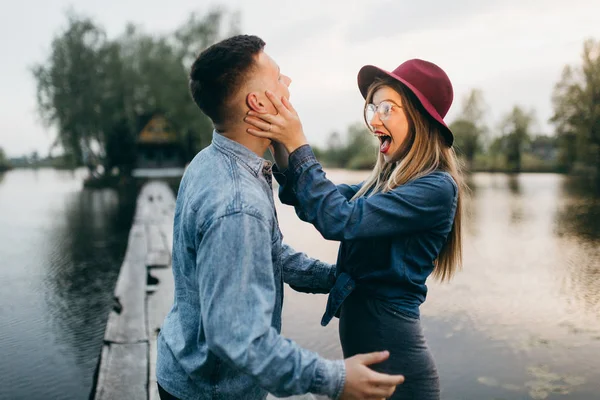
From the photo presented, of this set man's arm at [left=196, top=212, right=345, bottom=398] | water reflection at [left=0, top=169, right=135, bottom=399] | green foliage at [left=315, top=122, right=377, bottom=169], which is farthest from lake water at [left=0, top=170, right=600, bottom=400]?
green foliage at [left=315, top=122, right=377, bottom=169]

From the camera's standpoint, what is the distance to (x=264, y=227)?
4.78ft

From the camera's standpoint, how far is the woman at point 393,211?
1.72 metres

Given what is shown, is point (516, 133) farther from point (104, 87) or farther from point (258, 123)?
point (258, 123)

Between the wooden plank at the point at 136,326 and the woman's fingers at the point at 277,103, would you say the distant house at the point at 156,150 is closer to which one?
the wooden plank at the point at 136,326

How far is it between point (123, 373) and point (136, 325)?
47.7 inches

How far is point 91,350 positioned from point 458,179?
14.0ft

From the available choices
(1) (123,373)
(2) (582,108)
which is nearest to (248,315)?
(1) (123,373)

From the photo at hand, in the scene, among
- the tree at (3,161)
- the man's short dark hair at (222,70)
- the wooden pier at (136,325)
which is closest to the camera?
the man's short dark hair at (222,70)

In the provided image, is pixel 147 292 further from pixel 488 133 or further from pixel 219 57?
pixel 488 133

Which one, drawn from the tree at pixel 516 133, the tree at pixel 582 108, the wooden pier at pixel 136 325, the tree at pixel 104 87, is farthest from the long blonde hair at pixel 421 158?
the tree at pixel 516 133

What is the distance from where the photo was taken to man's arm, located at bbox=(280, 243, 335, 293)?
214 centimetres

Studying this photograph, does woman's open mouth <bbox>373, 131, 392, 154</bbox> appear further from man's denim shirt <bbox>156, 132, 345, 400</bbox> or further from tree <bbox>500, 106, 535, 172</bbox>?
tree <bbox>500, 106, 535, 172</bbox>

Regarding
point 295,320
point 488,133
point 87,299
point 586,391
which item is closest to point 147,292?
point 87,299

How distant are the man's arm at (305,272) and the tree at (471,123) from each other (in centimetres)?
7101
